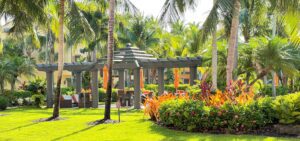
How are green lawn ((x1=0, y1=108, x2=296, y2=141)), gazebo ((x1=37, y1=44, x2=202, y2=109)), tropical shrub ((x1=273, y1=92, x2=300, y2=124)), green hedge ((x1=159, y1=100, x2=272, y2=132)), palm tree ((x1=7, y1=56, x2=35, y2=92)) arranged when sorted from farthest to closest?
palm tree ((x1=7, y1=56, x2=35, y2=92))
gazebo ((x1=37, y1=44, x2=202, y2=109))
green hedge ((x1=159, y1=100, x2=272, y2=132))
green lawn ((x1=0, y1=108, x2=296, y2=141))
tropical shrub ((x1=273, y1=92, x2=300, y2=124))

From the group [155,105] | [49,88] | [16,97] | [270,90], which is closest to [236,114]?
[155,105]

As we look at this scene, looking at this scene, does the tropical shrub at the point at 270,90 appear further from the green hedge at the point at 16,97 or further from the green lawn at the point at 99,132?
the green hedge at the point at 16,97

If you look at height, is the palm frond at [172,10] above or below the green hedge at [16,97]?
above

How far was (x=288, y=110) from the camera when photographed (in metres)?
10.8

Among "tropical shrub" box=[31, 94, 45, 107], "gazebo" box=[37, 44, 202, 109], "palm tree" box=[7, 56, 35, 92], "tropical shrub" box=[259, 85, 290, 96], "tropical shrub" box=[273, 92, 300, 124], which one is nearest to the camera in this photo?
"tropical shrub" box=[273, 92, 300, 124]

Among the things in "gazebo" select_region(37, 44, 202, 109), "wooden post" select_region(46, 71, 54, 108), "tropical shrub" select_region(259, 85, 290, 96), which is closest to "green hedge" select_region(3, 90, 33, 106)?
"wooden post" select_region(46, 71, 54, 108)

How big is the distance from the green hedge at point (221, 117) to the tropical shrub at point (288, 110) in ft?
1.28

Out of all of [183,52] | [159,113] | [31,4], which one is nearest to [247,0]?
[159,113]

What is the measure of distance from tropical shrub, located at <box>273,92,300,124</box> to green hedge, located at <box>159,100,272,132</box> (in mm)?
392

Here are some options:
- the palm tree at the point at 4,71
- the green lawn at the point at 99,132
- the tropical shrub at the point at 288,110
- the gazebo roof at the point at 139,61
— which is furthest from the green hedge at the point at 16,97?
the tropical shrub at the point at 288,110

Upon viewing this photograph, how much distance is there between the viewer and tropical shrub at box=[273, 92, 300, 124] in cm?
1076

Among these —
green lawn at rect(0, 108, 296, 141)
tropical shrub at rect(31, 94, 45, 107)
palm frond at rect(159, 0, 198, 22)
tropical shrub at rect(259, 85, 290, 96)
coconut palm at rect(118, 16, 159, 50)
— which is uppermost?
coconut palm at rect(118, 16, 159, 50)

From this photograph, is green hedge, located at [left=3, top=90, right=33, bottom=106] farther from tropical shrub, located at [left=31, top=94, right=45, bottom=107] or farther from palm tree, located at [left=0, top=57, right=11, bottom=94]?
tropical shrub, located at [left=31, top=94, right=45, bottom=107]

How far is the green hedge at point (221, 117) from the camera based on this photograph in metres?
11.2
